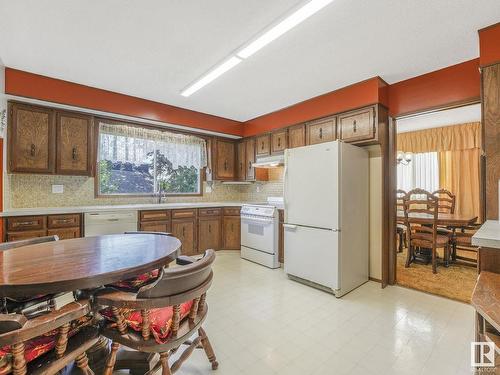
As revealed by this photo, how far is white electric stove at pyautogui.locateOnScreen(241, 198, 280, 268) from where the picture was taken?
3.82 meters

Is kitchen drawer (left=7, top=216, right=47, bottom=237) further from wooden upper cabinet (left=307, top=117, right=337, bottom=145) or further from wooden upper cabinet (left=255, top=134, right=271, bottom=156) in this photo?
wooden upper cabinet (left=307, top=117, right=337, bottom=145)

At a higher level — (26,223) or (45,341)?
(26,223)

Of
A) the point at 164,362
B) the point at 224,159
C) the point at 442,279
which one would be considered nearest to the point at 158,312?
the point at 164,362

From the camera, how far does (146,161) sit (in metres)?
4.37

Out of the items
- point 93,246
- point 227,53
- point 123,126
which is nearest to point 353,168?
point 227,53

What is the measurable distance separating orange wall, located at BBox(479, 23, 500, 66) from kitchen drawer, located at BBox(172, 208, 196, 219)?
13.2ft

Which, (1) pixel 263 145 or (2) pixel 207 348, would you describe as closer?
(2) pixel 207 348

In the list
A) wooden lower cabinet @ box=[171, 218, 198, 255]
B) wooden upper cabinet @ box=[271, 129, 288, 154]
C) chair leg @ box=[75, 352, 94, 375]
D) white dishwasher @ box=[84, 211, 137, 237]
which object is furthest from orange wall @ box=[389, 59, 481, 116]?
white dishwasher @ box=[84, 211, 137, 237]

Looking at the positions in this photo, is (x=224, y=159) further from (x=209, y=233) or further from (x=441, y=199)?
(x=441, y=199)

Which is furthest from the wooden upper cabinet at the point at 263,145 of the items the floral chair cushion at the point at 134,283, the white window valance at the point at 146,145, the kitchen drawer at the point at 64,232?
the floral chair cushion at the point at 134,283

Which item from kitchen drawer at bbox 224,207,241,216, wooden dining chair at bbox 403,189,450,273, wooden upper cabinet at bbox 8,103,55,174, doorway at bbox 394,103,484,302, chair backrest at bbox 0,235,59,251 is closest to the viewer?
chair backrest at bbox 0,235,59,251

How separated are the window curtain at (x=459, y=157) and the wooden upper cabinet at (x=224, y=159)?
14.8 feet

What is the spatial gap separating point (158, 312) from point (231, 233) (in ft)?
11.0

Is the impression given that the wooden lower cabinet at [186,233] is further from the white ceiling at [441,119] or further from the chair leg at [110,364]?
the white ceiling at [441,119]
